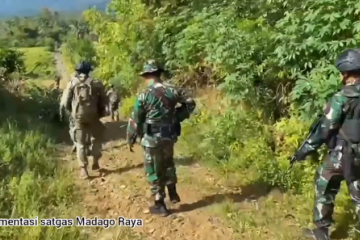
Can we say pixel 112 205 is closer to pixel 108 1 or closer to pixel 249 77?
pixel 249 77

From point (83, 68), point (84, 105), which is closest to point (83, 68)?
point (83, 68)

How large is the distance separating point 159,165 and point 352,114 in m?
2.32

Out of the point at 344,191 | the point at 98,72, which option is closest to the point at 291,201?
the point at 344,191

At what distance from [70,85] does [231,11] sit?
149 inches

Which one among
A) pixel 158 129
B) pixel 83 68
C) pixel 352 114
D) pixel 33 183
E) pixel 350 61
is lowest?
pixel 33 183

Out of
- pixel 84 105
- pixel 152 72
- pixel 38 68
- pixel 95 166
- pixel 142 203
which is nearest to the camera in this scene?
pixel 152 72

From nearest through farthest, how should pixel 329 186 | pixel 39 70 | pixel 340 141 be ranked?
pixel 340 141 < pixel 329 186 < pixel 39 70

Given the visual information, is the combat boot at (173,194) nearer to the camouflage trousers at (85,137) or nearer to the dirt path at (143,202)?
the dirt path at (143,202)

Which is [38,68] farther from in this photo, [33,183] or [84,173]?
[33,183]

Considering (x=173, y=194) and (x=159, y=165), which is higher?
(x=159, y=165)

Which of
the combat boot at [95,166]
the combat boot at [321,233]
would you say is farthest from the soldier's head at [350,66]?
the combat boot at [95,166]

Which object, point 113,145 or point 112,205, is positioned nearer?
point 112,205

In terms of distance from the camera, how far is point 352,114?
4277 mm

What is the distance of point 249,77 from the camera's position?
748cm
